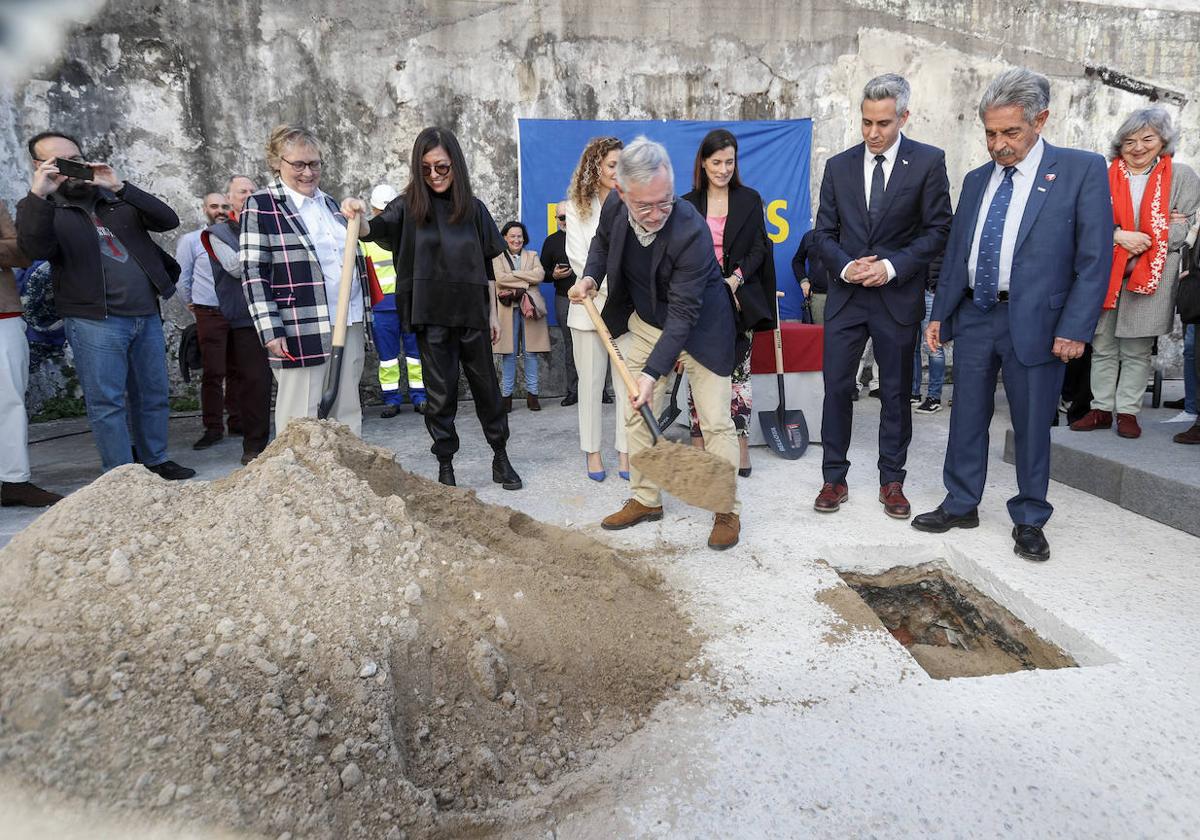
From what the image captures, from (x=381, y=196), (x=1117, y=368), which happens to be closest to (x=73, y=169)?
(x=381, y=196)

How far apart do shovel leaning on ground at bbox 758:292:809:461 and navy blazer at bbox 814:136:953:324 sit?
43.2 inches

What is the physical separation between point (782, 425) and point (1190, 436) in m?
2.12

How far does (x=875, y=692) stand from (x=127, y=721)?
1.87 metres

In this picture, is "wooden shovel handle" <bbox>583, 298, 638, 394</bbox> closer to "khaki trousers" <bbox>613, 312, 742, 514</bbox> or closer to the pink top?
"khaki trousers" <bbox>613, 312, 742, 514</bbox>

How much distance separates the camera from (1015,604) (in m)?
2.67

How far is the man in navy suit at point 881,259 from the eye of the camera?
327cm

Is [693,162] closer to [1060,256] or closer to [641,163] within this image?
[641,163]

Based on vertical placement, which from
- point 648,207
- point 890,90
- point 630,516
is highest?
point 890,90

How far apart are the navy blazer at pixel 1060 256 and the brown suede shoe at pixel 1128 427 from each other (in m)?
1.66

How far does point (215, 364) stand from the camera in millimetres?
5109

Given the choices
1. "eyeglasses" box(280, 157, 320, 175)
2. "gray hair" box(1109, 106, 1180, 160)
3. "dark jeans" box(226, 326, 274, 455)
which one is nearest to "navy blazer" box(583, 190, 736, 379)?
"eyeglasses" box(280, 157, 320, 175)

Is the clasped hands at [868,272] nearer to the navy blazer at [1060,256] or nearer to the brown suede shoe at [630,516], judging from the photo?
the navy blazer at [1060,256]

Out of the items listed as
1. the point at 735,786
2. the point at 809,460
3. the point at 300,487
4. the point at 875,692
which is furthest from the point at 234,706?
the point at 809,460

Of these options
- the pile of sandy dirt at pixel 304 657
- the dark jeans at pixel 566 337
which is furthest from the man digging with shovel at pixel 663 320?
the dark jeans at pixel 566 337
